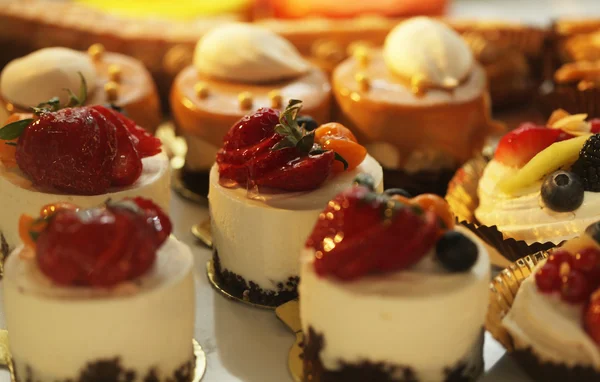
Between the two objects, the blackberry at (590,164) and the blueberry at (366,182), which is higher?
the blueberry at (366,182)

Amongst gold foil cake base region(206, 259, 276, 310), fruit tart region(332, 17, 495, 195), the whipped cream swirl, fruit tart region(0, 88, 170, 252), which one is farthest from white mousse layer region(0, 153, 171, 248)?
fruit tart region(332, 17, 495, 195)

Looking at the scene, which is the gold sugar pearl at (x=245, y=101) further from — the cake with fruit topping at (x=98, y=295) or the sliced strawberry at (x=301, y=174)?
the cake with fruit topping at (x=98, y=295)

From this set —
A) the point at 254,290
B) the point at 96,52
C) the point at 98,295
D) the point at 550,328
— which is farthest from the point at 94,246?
the point at 96,52

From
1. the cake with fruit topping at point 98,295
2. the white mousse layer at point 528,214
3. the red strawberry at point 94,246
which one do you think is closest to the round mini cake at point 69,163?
the cake with fruit topping at point 98,295

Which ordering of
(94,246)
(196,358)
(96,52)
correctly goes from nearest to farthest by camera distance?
(94,246), (196,358), (96,52)

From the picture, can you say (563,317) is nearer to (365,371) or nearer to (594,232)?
(594,232)

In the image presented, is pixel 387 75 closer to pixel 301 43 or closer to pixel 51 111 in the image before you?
pixel 301 43

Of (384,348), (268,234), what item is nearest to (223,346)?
(268,234)
